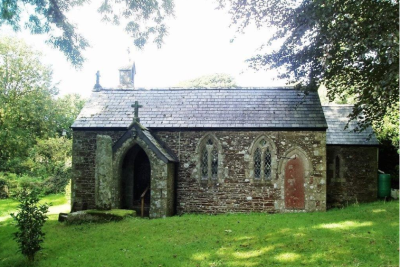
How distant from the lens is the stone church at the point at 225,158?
17250 mm

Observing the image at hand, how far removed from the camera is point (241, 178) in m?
17.6

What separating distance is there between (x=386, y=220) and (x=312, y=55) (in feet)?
21.5

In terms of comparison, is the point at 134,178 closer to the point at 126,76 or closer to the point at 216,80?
the point at 126,76

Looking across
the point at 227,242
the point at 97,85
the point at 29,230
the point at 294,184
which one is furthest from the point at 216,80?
the point at 29,230

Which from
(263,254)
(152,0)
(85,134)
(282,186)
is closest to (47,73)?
(85,134)

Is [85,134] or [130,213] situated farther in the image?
[85,134]

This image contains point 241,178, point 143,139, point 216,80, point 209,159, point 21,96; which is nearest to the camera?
point 143,139

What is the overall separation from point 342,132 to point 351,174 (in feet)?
7.70

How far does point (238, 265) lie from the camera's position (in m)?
9.28

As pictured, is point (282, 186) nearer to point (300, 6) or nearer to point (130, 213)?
point (130, 213)

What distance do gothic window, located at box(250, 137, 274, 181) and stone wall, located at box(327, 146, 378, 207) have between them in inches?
156

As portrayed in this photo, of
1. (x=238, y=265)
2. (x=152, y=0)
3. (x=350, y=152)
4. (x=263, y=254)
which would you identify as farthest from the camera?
(x=350, y=152)

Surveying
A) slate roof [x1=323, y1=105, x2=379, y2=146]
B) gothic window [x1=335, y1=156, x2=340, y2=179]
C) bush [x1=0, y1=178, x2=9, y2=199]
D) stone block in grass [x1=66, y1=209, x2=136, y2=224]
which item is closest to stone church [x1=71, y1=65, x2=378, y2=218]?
gothic window [x1=335, y1=156, x2=340, y2=179]

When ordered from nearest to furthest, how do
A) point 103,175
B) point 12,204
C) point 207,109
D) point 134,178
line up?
point 103,175
point 134,178
point 207,109
point 12,204
